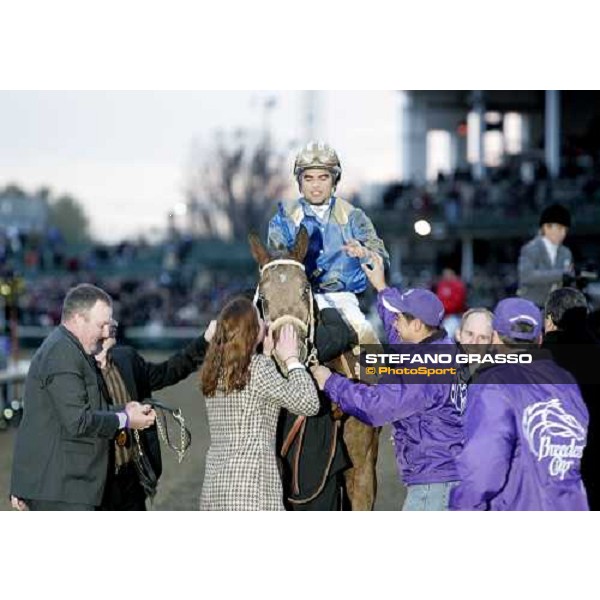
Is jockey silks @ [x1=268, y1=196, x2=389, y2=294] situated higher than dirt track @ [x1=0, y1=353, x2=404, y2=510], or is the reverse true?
jockey silks @ [x1=268, y1=196, x2=389, y2=294]

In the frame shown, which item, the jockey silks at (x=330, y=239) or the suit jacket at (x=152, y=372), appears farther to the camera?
the jockey silks at (x=330, y=239)

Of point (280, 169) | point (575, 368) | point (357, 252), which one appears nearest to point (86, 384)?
point (357, 252)

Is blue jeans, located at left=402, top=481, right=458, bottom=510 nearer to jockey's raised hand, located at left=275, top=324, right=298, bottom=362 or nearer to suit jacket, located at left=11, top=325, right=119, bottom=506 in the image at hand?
jockey's raised hand, located at left=275, top=324, right=298, bottom=362

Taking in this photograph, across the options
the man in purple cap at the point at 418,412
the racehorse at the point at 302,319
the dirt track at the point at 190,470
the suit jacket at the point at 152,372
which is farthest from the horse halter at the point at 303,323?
the dirt track at the point at 190,470

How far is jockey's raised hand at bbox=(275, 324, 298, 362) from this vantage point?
405 cm

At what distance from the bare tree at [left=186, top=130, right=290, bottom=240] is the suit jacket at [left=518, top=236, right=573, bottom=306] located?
148cm

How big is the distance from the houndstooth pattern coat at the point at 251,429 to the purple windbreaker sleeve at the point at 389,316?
0.46m

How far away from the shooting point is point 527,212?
494 inches

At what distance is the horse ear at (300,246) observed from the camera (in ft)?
14.2

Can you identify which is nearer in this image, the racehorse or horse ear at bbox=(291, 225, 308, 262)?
the racehorse

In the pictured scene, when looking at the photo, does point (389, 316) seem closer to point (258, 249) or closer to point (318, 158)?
point (258, 249)

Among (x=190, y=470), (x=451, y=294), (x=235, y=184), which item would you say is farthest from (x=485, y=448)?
(x=451, y=294)

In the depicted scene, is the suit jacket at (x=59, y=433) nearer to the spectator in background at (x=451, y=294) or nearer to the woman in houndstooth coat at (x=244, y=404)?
the woman in houndstooth coat at (x=244, y=404)

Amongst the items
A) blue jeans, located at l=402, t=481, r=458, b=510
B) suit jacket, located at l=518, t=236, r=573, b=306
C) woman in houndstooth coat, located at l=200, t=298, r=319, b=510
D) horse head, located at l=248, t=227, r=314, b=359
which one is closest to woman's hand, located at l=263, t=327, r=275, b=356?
horse head, located at l=248, t=227, r=314, b=359
